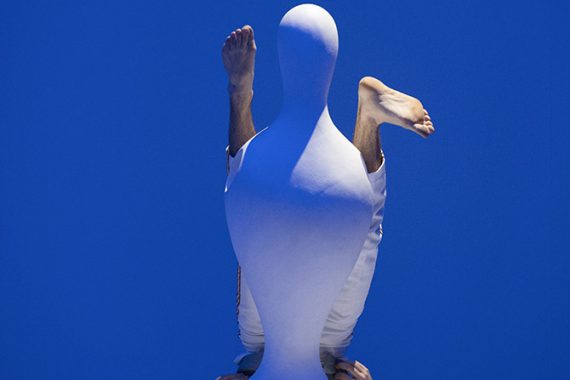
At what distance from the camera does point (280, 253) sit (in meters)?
2.05

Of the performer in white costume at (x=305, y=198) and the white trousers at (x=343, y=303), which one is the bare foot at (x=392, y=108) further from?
the white trousers at (x=343, y=303)

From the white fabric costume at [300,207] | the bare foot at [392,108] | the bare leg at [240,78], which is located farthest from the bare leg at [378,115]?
the bare leg at [240,78]

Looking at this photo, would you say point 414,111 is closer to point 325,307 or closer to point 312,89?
point 312,89

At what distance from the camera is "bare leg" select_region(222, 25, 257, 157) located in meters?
2.25

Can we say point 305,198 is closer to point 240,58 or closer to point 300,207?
point 300,207

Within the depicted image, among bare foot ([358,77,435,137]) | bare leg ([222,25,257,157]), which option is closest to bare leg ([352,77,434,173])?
bare foot ([358,77,435,137])

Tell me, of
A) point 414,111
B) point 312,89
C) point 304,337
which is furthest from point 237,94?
point 304,337

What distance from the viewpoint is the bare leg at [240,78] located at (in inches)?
88.4

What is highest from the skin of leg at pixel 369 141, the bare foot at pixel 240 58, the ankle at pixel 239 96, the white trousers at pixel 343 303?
the bare foot at pixel 240 58

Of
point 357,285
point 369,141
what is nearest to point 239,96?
point 369,141

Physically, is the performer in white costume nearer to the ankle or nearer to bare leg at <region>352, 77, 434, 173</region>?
bare leg at <region>352, 77, 434, 173</region>

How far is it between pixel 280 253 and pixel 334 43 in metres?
0.42

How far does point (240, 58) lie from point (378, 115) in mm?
307

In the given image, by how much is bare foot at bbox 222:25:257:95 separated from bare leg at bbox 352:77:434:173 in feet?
0.77
